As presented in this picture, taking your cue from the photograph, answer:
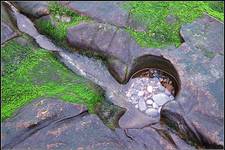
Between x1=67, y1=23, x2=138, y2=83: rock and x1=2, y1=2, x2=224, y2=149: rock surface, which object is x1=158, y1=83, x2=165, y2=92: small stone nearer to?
x1=2, y1=2, x2=224, y2=149: rock surface

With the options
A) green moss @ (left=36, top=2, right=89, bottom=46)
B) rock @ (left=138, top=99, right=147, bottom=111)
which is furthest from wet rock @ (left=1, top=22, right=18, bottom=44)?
rock @ (left=138, top=99, right=147, bottom=111)

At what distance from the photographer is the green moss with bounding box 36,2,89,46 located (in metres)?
7.56

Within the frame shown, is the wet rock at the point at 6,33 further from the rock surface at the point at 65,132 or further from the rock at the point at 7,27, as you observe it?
the rock surface at the point at 65,132

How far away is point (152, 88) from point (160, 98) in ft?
0.86

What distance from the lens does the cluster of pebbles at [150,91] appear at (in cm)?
676

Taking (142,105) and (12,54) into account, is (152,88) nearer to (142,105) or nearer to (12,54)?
(142,105)

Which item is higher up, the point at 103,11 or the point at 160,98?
the point at 103,11

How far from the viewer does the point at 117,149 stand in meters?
5.65

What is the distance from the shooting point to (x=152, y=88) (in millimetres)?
7020

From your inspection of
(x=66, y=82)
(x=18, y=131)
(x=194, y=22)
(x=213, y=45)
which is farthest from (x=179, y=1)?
(x=18, y=131)

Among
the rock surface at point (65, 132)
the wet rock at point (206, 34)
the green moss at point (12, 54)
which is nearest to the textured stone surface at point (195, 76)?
the wet rock at point (206, 34)

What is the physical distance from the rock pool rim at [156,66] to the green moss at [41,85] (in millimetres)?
821

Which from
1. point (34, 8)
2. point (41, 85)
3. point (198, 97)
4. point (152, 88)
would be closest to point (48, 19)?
point (34, 8)

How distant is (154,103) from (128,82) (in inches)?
24.1
